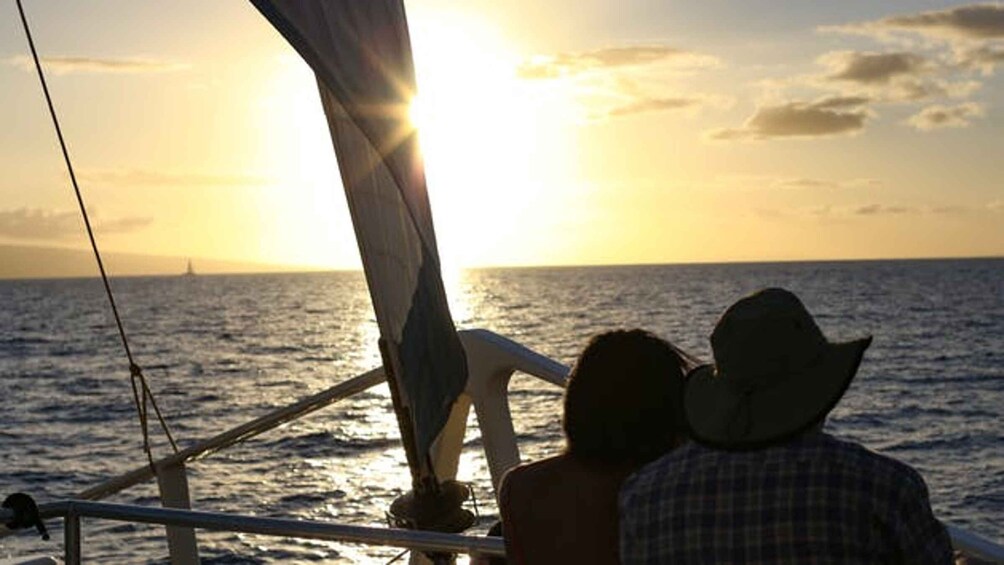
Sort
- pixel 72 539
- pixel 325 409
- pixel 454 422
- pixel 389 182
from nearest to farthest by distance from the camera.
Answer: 1. pixel 72 539
2. pixel 389 182
3. pixel 454 422
4. pixel 325 409

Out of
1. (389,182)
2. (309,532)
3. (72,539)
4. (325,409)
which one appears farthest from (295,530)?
(325,409)

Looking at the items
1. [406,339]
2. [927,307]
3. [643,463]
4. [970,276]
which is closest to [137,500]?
[406,339]

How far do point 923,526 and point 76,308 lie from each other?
448 feet

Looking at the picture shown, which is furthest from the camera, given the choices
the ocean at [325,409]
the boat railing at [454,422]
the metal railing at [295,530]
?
the ocean at [325,409]

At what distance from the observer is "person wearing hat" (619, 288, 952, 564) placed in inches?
95.4

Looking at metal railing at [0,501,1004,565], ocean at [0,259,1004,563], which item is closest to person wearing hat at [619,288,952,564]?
metal railing at [0,501,1004,565]

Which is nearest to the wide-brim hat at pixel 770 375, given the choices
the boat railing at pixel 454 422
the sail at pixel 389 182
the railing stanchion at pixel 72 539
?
the sail at pixel 389 182

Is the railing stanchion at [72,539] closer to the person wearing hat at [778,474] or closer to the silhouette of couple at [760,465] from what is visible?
the silhouette of couple at [760,465]

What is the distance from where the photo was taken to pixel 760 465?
8.27 feet

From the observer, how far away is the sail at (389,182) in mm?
4293

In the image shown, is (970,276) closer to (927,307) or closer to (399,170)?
(927,307)

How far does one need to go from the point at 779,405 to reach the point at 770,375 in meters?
0.06

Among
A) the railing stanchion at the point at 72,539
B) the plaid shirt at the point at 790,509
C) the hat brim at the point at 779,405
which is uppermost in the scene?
the hat brim at the point at 779,405

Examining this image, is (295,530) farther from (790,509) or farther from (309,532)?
(790,509)
